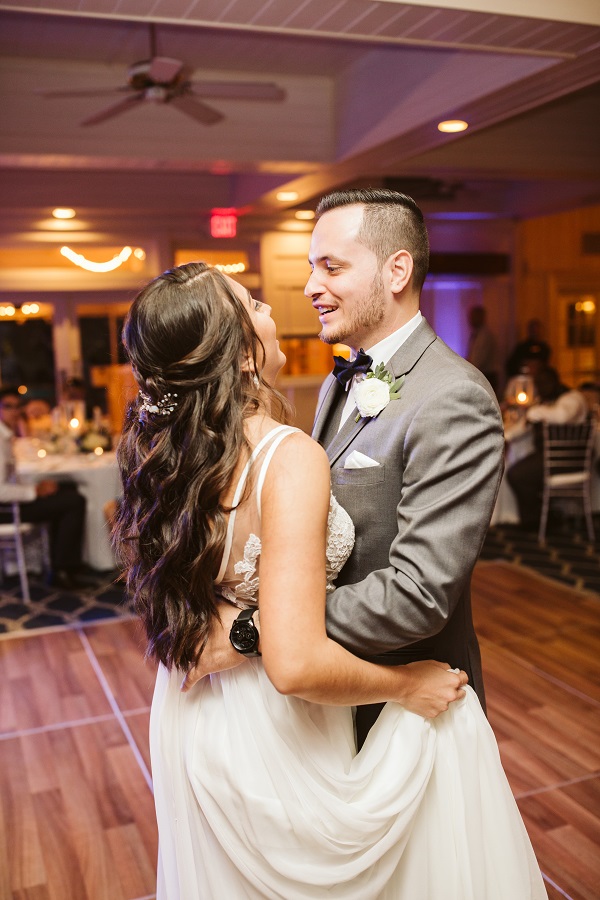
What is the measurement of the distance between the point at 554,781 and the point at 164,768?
1953 millimetres

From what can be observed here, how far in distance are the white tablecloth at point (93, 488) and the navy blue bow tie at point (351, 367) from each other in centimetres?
438

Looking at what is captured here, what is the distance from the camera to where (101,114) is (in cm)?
550

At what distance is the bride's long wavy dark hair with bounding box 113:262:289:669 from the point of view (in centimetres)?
131

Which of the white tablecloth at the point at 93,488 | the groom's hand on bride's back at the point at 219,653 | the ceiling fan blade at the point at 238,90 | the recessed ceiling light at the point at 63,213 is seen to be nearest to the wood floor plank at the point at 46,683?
the white tablecloth at the point at 93,488

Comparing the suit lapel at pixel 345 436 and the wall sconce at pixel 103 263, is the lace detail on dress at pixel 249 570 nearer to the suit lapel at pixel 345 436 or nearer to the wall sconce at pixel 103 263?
the suit lapel at pixel 345 436

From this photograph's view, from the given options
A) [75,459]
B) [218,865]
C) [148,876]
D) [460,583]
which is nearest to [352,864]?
[218,865]

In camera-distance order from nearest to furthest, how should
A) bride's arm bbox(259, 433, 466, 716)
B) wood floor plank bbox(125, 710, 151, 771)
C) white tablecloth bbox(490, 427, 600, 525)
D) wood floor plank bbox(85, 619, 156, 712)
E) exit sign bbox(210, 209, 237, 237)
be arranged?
bride's arm bbox(259, 433, 466, 716) → wood floor plank bbox(125, 710, 151, 771) → wood floor plank bbox(85, 619, 156, 712) → white tablecloth bbox(490, 427, 600, 525) → exit sign bbox(210, 209, 237, 237)

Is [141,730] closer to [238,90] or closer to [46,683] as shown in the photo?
[46,683]

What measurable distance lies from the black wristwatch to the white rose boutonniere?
457 millimetres

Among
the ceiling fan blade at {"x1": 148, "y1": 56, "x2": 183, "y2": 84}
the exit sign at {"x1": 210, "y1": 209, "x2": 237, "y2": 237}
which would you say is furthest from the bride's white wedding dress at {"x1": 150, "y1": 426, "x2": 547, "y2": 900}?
the exit sign at {"x1": 210, "y1": 209, "x2": 237, "y2": 237}

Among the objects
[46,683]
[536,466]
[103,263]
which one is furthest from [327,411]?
[103,263]

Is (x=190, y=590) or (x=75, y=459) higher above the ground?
(x=190, y=590)

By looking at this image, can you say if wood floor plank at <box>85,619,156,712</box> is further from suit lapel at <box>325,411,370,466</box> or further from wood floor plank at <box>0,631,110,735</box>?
suit lapel at <box>325,411,370,466</box>

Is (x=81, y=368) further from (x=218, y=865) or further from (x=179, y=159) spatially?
(x=218, y=865)
